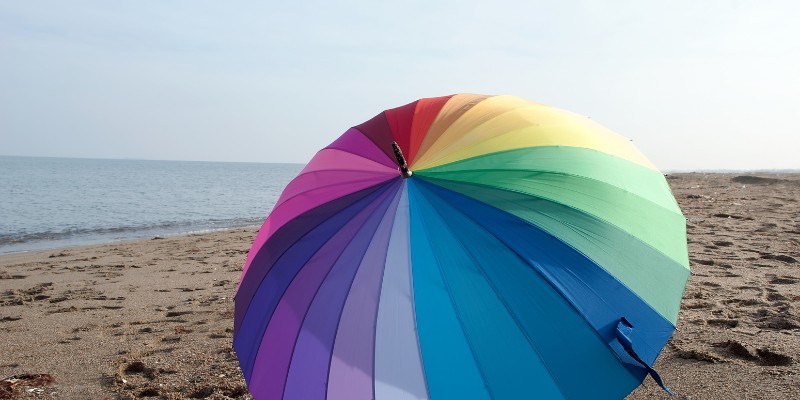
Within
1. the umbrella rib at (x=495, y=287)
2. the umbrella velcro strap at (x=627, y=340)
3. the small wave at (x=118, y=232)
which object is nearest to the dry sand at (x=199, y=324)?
the umbrella velcro strap at (x=627, y=340)

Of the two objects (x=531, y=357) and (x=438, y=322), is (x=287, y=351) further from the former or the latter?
(x=531, y=357)

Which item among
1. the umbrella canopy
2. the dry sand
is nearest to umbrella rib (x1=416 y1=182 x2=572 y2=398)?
the umbrella canopy

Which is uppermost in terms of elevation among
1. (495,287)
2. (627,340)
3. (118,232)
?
(495,287)

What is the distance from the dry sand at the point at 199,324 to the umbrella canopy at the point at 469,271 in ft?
4.47

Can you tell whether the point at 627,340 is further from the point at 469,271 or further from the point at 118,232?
the point at 118,232

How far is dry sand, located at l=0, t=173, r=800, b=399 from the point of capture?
12.6ft

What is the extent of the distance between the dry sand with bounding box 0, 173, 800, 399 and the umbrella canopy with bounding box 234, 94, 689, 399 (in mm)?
1362

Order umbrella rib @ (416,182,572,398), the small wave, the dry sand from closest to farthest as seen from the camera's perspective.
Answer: umbrella rib @ (416,182,572,398), the dry sand, the small wave

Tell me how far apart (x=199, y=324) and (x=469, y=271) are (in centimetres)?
402

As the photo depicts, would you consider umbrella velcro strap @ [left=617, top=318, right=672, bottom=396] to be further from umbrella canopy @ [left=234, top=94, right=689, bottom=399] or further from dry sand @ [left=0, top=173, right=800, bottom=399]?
dry sand @ [left=0, top=173, right=800, bottom=399]

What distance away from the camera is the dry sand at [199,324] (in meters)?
3.85

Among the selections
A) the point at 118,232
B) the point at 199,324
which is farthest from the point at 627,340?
the point at 118,232

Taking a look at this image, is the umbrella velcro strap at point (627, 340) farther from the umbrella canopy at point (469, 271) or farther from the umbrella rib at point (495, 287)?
the umbrella rib at point (495, 287)

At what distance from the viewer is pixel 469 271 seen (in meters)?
2.29
